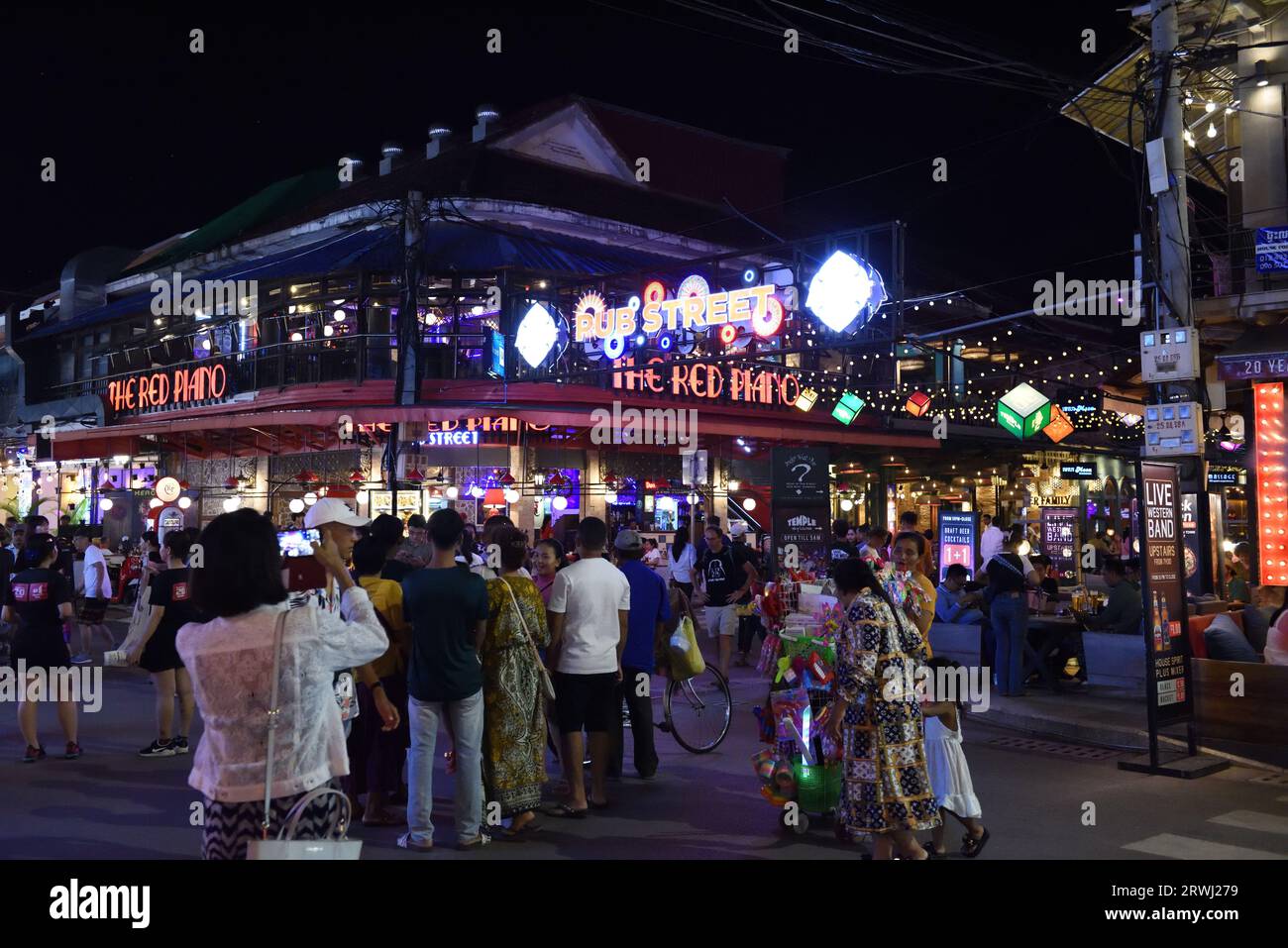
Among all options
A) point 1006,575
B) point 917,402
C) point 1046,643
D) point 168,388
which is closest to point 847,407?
point 917,402

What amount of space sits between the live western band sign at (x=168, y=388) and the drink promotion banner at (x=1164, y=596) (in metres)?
21.4

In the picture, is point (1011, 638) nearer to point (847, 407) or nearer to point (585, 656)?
point (585, 656)

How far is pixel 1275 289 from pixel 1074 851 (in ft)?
42.6

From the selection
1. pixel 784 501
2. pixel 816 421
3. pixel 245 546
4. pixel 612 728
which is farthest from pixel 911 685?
pixel 816 421

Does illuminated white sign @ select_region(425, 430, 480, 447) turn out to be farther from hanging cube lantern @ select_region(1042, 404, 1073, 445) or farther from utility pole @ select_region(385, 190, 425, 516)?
hanging cube lantern @ select_region(1042, 404, 1073, 445)

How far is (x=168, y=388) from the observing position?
26.6 metres

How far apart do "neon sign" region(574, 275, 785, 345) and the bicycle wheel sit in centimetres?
822

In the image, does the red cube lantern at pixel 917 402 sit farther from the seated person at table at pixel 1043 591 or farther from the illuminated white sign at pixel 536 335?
the seated person at table at pixel 1043 591

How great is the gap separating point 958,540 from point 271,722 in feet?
46.9

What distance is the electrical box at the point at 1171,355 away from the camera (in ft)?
36.9

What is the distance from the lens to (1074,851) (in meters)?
6.52

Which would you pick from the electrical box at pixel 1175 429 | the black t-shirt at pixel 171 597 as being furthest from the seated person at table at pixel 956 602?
the black t-shirt at pixel 171 597

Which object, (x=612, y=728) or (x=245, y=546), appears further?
(x=612, y=728)
